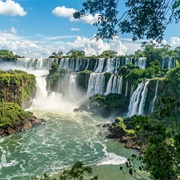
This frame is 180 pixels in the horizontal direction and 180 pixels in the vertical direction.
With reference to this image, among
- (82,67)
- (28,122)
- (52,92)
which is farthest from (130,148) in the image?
(82,67)

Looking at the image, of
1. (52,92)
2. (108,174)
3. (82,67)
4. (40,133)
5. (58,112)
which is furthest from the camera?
(82,67)

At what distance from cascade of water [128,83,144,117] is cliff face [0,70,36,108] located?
12.9 metres

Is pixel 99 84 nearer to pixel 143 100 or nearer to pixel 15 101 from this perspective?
pixel 143 100

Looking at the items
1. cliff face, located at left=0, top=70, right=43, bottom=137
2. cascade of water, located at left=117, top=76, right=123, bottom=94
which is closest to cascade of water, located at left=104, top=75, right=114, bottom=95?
cascade of water, located at left=117, top=76, right=123, bottom=94

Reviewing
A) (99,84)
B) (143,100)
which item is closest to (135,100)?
(143,100)

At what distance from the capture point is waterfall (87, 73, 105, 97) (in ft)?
115

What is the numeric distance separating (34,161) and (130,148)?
6.90 m

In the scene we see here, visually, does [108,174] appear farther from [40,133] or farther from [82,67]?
[82,67]

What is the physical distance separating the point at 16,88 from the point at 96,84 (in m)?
10.9

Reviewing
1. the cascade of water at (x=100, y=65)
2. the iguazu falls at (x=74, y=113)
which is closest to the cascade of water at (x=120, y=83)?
the iguazu falls at (x=74, y=113)

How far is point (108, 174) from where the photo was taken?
1455 centimetres

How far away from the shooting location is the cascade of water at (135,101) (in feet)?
91.8

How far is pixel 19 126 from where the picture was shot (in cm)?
2366

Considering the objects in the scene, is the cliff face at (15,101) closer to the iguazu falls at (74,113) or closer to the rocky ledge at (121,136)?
the iguazu falls at (74,113)
